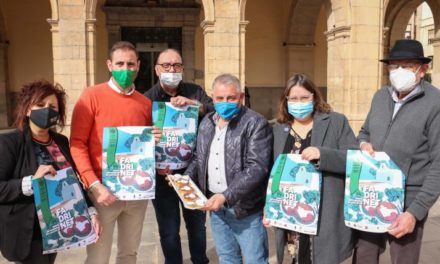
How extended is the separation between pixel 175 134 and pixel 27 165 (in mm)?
1128

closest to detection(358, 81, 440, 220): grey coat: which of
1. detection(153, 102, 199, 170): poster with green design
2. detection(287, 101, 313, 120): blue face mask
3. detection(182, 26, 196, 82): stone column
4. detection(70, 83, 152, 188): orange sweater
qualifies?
detection(287, 101, 313, 120): blue face mask

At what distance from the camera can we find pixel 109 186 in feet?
9.38

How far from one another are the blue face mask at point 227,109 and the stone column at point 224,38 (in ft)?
23.9

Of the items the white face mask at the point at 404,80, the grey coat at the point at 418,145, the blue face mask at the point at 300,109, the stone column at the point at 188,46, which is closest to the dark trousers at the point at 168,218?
the blue face mask at the point at 300,109

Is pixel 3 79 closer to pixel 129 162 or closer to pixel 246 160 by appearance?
pixel 129 162

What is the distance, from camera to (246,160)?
2809 millimetres

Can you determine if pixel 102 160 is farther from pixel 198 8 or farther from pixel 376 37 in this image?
pixel 198 8

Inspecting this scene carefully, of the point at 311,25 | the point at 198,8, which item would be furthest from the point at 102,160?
the point at 311,25

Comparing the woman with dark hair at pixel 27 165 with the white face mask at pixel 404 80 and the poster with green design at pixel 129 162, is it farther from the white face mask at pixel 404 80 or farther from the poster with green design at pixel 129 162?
the white face mask at pixel 404 80

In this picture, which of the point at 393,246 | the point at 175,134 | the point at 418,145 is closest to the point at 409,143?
the point at 418,145

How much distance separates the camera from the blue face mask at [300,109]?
8.99ft

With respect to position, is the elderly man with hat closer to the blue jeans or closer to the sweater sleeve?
the blue jeans

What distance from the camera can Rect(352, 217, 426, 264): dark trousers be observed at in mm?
2660

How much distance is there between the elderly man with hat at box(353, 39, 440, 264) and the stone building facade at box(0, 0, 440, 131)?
766 cm
